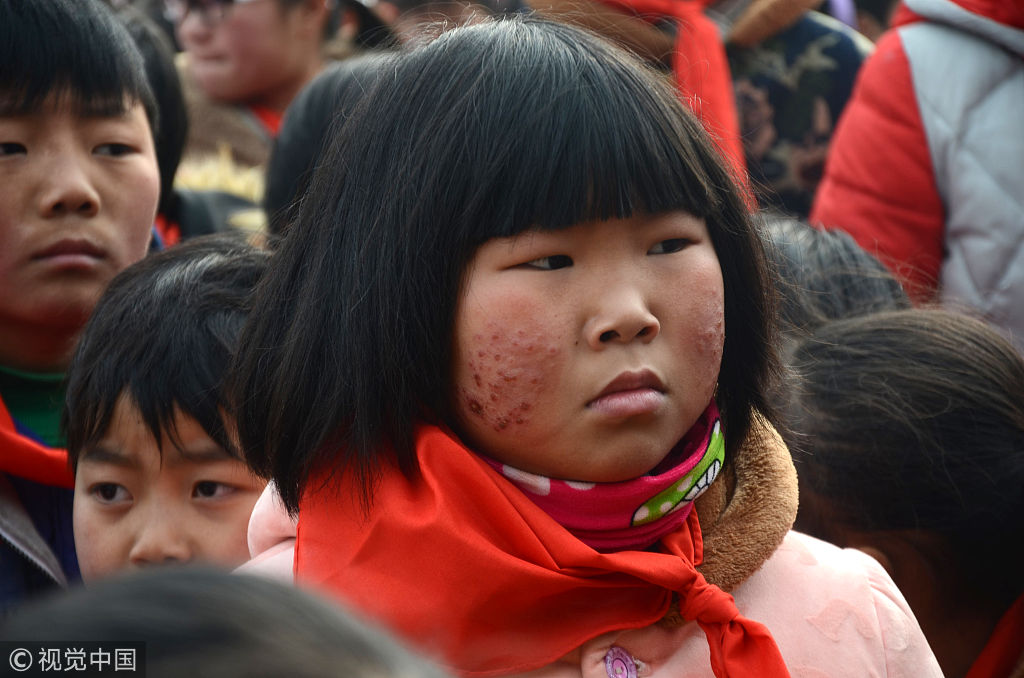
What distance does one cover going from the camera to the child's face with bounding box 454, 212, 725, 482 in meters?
1.47

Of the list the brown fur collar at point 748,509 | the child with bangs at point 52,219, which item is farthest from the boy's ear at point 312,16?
the brown fur collar at point 748,509

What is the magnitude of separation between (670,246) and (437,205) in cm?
31

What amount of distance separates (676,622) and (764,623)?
5.3 inches

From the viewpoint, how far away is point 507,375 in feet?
4.91

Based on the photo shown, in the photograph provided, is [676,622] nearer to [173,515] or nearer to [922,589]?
[922,589]

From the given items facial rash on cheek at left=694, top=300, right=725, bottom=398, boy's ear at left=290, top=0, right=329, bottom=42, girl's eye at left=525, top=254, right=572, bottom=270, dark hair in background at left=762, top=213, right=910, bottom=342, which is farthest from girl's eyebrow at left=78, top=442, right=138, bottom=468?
boy's ear at left=290, top=0, right=329, bottom=42

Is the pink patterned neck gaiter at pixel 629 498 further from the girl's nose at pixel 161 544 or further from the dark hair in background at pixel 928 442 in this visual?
the girl's nose at pixel 161 544

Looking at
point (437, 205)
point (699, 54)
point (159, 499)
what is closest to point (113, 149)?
point (159, 499)

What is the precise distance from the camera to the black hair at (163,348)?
212cm

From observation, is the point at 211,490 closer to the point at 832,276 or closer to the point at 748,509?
the point at 748,509

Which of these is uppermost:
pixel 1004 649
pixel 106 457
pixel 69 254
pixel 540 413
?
pixel 540 413

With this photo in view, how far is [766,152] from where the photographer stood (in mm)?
3713

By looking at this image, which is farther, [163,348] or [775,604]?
[163,348]

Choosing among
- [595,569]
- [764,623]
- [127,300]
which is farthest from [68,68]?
[764,623]
